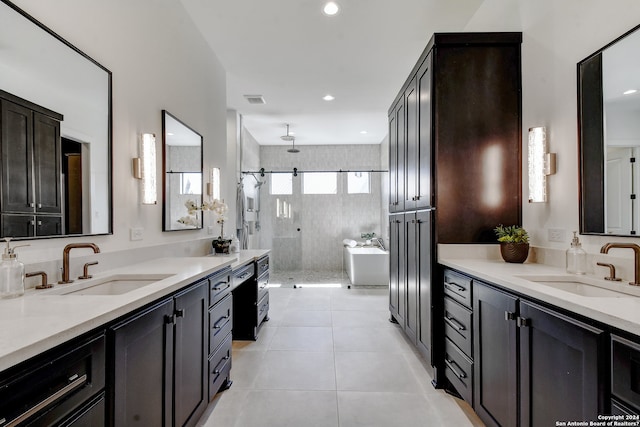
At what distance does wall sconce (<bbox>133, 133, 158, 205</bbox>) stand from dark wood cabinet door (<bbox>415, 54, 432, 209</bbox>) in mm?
1939

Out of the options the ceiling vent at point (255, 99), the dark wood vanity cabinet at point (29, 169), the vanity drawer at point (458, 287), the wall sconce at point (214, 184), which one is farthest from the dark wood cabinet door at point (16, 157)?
the ceiling vent at point (255, 99)

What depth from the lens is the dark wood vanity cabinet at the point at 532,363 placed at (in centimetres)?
100

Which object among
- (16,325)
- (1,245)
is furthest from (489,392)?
(1,245)

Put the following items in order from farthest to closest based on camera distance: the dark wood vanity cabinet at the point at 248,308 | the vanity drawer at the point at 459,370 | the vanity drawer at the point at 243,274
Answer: the dark wood vanity cabinet at the point at 248,308
the vanity drawer at the point at 243,274
the vanity drawer at the point at 459,370

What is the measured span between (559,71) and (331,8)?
1766mm

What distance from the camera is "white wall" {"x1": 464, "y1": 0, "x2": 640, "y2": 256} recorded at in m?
1.59

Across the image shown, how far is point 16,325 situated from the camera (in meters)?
0.83

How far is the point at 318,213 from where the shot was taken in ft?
23.7

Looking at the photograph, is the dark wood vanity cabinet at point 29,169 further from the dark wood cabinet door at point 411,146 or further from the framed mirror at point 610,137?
the framed mirror at point 610,137

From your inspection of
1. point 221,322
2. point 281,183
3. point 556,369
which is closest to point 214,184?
point 221,322

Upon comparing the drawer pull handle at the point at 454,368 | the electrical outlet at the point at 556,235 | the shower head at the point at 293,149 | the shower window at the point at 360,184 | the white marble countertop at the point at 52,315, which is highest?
the shower head at the point at 293,149

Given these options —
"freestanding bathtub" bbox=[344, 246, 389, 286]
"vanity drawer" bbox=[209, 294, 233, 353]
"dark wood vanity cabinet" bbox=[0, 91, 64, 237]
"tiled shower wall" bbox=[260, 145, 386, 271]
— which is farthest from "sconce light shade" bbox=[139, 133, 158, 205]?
"tiled shower wall" bbox=[260, 145, 386, 271]

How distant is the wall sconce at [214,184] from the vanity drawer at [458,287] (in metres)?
2.34

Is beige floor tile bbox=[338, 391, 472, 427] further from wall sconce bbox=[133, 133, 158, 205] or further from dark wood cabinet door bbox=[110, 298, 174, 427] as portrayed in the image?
wall sconce bbox=[133, 133, 158, 205]
